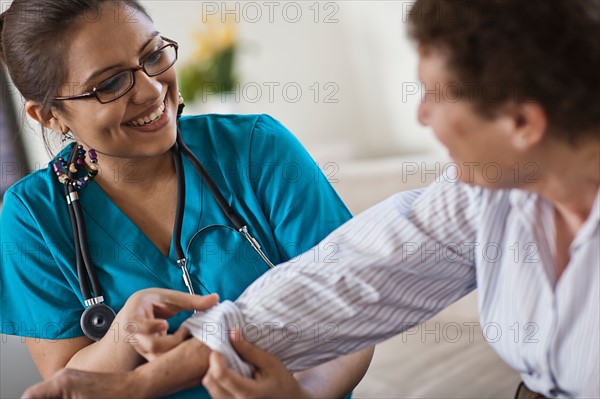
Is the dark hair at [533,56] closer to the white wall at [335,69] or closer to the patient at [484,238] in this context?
the patient at [484,238]

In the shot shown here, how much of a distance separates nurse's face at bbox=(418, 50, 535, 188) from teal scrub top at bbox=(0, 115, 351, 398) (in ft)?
1.77

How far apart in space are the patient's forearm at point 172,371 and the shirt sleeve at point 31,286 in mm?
460

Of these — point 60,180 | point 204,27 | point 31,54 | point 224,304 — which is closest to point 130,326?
point 224,304

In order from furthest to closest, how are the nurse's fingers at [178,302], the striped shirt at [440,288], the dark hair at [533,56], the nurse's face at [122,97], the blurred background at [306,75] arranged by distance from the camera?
the blurred background at [306,75] → the nurse's face at [122,97] → the nurse's fingers at [178,302] → the striped shirt at [440,288] → the dark hair at [533,56]

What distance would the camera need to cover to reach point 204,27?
144 inches

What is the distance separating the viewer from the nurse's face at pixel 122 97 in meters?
1.47

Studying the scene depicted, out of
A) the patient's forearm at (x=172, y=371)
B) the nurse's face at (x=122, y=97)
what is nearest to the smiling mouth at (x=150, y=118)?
the nurse's face at (x=122, y=97)

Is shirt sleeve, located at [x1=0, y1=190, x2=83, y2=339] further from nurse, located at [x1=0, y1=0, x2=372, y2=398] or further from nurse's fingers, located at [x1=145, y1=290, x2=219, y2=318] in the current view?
nurse's fingers, located at [x1=145, y1=290, x2=219, y2=318]

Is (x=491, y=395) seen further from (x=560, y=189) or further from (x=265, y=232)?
(x=560, y=189)

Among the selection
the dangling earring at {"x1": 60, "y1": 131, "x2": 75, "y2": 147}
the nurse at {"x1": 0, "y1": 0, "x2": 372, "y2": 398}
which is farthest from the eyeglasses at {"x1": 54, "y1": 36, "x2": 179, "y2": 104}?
the dangling earring at {"x1": 60, "y1": 131, "x2": 75, "y2": 147}

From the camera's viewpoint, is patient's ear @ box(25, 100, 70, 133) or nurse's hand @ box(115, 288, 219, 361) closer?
nurse's hand @ box(115, 288, 219, 361)

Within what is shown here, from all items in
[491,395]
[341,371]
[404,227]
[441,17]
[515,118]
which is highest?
[441,17]

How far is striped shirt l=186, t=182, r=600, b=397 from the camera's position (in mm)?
1089

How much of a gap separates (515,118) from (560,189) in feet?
0.50
